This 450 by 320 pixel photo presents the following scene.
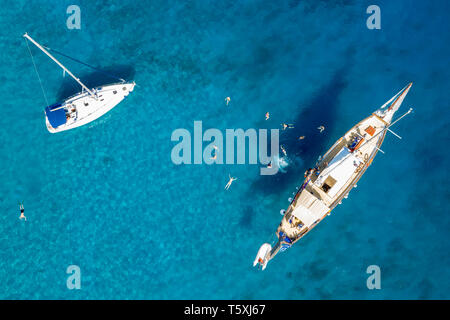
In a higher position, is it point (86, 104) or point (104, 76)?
point (104, 76)

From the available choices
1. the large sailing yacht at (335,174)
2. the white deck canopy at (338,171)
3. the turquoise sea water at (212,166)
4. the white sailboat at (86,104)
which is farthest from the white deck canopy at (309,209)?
the white sailboat at (86,104)

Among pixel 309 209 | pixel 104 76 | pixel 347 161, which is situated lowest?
pixel 309 209

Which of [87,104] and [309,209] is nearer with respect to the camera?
[309,209]

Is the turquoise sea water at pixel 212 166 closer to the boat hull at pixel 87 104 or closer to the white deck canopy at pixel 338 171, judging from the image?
the boat hull at pixel 87 104

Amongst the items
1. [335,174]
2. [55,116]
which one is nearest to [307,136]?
[335,174]

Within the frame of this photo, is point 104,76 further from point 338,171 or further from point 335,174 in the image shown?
point 338,171

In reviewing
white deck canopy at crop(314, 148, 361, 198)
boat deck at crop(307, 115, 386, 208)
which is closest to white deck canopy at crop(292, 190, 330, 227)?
boat deck at crop(307, 115, 386, 208)
